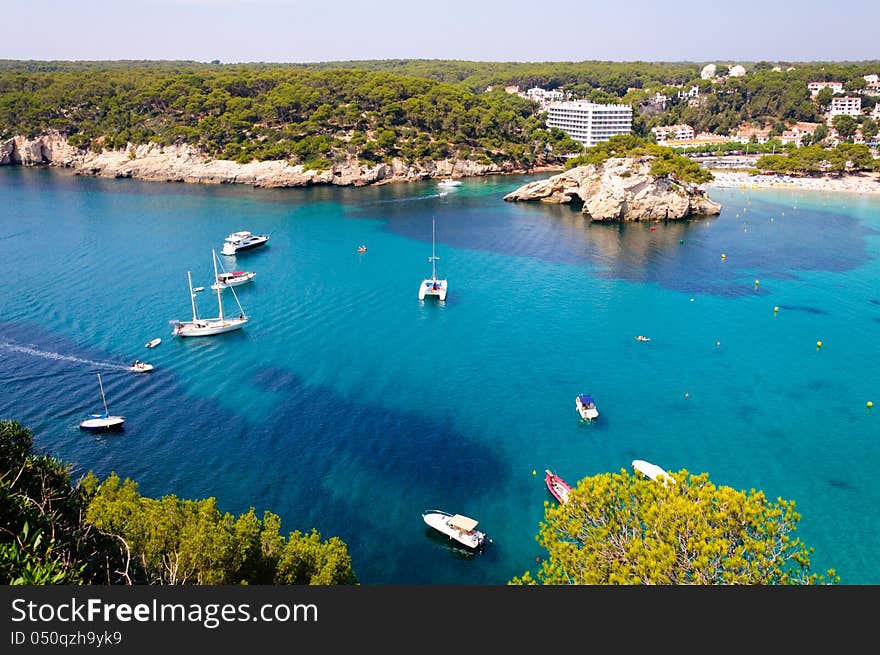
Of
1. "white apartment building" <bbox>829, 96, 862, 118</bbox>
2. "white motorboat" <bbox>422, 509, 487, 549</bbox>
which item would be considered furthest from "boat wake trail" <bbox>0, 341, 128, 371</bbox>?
"white apartment building" <bbox>829, 96, 862, 118</bbox>

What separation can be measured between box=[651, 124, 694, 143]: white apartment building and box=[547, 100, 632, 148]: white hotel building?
14.0 meters

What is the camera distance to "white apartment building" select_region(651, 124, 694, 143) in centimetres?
17900

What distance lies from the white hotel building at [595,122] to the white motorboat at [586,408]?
13915cm

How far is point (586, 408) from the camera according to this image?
1598 inches

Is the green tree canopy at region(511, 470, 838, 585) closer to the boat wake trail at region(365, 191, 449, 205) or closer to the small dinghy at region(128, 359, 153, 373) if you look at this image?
the small dinghy at region(128, 359, 153, 373)

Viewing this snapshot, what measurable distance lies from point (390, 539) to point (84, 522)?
1396cm

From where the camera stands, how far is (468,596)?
1128 cm

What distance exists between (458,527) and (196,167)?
390ft

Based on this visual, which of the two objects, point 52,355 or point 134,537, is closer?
point 134,537

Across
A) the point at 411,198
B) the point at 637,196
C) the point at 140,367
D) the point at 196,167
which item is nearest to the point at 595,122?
the point at 411,198

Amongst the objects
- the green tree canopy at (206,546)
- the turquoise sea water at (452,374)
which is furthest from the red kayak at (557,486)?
the green tree canopy at (206,546)

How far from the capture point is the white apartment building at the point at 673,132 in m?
179

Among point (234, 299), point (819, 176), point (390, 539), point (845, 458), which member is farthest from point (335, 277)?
point (819, 176)

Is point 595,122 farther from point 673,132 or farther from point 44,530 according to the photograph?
point 44,530
